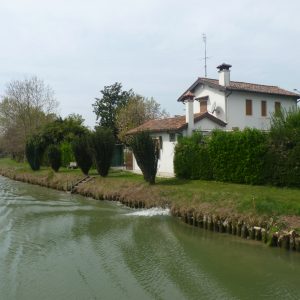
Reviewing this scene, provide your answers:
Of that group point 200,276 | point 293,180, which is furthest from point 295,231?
point 293,180

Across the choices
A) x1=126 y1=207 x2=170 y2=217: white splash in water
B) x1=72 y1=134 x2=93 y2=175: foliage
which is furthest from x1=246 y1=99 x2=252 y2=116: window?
x1=126 y1=207 x2=170 y2=217: white splash in water

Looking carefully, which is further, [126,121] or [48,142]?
[126,121]

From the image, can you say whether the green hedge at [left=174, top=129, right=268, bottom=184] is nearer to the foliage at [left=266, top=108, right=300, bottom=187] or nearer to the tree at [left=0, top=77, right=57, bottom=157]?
the foliage at [left=266, top=108, right=300, bottom=187]

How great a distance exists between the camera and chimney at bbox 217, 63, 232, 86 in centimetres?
3364

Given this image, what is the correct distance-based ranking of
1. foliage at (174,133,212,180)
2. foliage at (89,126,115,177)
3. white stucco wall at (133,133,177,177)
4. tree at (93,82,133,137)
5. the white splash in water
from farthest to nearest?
1. tree at (93,82,133,137)
2. foliage at (89,126,115,177)
3. white stucco wall at (133,133,177,177)
4. foliage at (174,133,212,180)
5. the white splash in water

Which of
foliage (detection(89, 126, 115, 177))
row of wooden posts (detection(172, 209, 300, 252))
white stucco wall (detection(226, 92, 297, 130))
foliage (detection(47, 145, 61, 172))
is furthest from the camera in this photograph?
foliage (detection(47, 145, 61, 172))

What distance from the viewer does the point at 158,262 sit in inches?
491

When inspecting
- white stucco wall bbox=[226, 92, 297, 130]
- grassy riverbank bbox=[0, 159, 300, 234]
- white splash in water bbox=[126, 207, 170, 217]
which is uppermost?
white stucco wall bbox=[226, 92, 297, 130]

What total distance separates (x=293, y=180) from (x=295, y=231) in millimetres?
5930

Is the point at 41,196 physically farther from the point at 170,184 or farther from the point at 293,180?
the point at 293,180

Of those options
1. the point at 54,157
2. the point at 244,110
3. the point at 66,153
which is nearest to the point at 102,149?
the point at 54,157

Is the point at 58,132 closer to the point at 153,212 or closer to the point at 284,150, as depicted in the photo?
the point at 153,212

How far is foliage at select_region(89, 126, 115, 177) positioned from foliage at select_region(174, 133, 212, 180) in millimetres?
6455

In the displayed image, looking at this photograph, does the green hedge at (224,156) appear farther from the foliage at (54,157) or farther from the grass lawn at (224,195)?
the foliage at (54,157)
